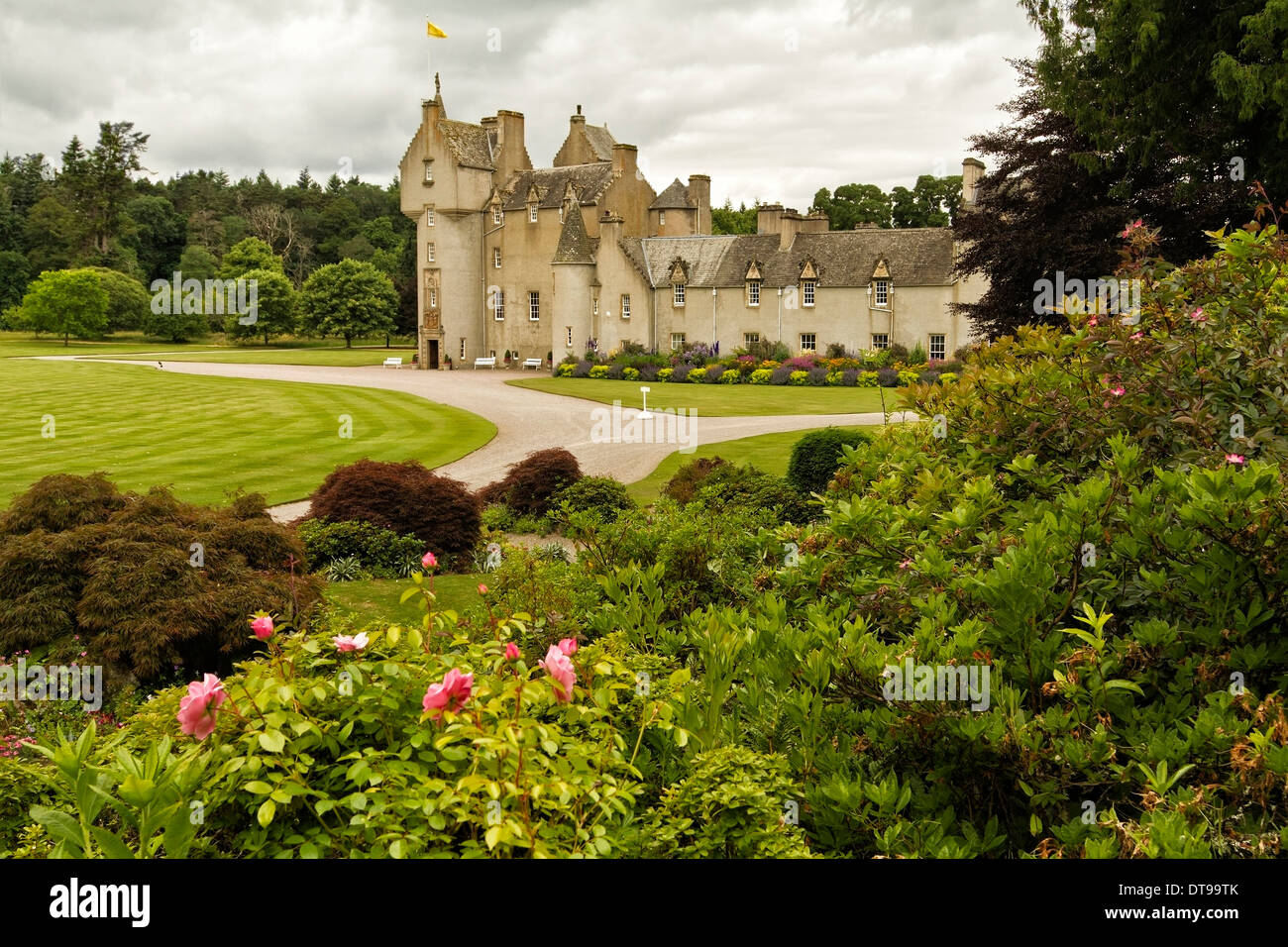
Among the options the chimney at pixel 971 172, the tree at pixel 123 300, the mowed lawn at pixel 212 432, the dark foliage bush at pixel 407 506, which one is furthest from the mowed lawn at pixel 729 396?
→ the tree at pixel 123 300

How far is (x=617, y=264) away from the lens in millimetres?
60562

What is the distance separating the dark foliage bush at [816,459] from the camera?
18.3 m

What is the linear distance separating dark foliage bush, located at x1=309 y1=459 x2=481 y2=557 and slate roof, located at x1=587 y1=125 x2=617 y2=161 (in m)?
55.9

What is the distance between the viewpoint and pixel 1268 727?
3869 millimetres

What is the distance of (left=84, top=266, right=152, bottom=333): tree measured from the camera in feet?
281

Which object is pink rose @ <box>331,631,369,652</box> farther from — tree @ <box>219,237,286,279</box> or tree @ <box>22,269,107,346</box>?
tree @ <box>219,237,286,279</box>

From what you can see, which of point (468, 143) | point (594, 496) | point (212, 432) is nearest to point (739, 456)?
point (594, 496)

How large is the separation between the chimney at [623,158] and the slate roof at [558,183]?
0.38m

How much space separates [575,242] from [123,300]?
47.5 metres

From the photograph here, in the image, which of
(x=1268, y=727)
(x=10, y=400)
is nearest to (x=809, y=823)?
(x=1268, y=727)

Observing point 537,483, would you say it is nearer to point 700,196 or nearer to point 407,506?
point 407,506

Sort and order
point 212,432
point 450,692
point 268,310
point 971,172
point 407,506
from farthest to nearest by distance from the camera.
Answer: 1. point 268,310
2. point 971,172
3. point 212,432
4. point 407,506
5. point 450,692

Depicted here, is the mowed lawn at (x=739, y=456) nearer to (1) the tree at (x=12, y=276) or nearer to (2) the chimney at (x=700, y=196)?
(2) the chimney at (x=700, y=196)
